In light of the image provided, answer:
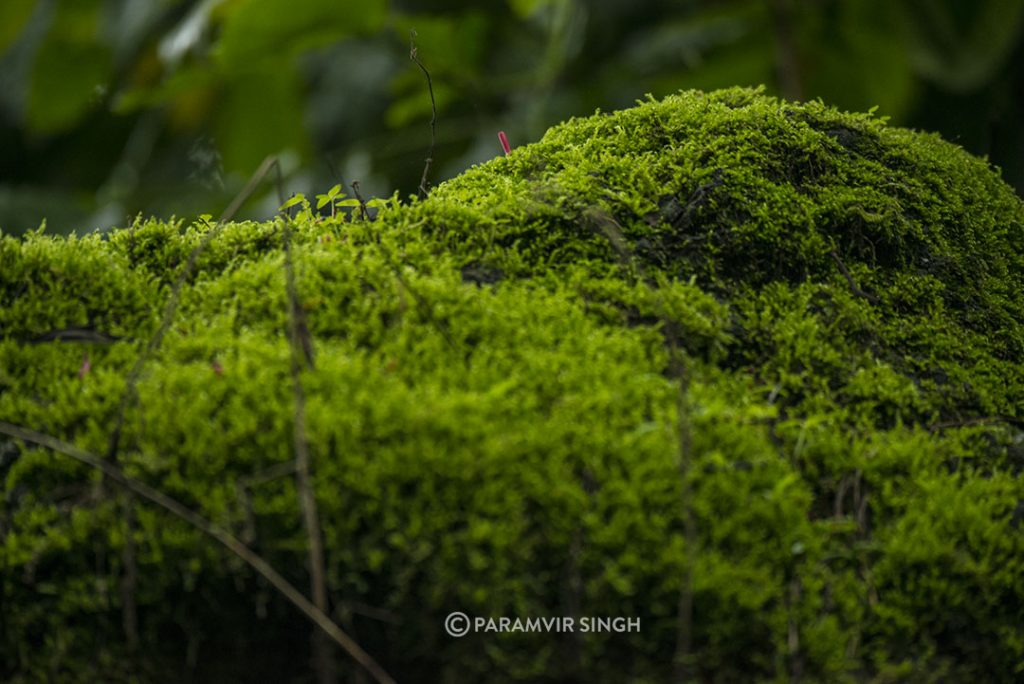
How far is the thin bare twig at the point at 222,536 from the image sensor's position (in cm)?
102

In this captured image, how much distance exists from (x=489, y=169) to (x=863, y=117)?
91 cm

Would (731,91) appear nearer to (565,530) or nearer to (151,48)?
(565,530)

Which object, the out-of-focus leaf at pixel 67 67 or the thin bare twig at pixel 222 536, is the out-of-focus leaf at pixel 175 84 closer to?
the out-of-focus leaf at pixel 67 67

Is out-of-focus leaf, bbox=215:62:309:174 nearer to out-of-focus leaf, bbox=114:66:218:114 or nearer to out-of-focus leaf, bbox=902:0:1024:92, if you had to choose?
out-of-focus leaf, bbox=114:66:218:114

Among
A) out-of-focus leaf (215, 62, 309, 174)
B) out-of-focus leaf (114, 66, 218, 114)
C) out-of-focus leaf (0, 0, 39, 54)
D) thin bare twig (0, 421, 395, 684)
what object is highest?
out-of-focus leaf (0, 0, 39, 54)

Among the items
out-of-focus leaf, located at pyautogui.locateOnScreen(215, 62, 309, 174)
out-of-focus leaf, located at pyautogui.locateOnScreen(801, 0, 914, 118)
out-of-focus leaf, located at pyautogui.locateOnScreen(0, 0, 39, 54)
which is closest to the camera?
out-of-focus leaf, located at pyautogui.locateOnScreen(0, 0, 39, 54)

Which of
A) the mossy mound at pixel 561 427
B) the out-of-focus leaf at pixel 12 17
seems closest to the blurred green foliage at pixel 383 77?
the out-of-focus leaf at pixel 12 17

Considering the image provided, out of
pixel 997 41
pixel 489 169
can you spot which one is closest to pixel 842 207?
pixel 489 169

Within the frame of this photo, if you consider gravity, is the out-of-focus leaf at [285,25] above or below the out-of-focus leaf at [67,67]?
below

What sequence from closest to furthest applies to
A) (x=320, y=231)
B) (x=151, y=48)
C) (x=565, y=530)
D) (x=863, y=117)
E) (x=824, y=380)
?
(x=565, y=530), (x=824, y=380), (x=320, y=231), (x=863, y=117), (x=151, y=48)

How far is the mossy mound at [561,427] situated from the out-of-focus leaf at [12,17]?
1179mm

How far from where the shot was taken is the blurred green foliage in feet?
7.64

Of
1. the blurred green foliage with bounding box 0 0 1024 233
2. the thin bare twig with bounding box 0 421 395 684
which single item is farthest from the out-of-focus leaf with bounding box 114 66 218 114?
the thin bare twig with bounding box 0 421 395 684

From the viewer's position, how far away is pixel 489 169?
6.19ft
